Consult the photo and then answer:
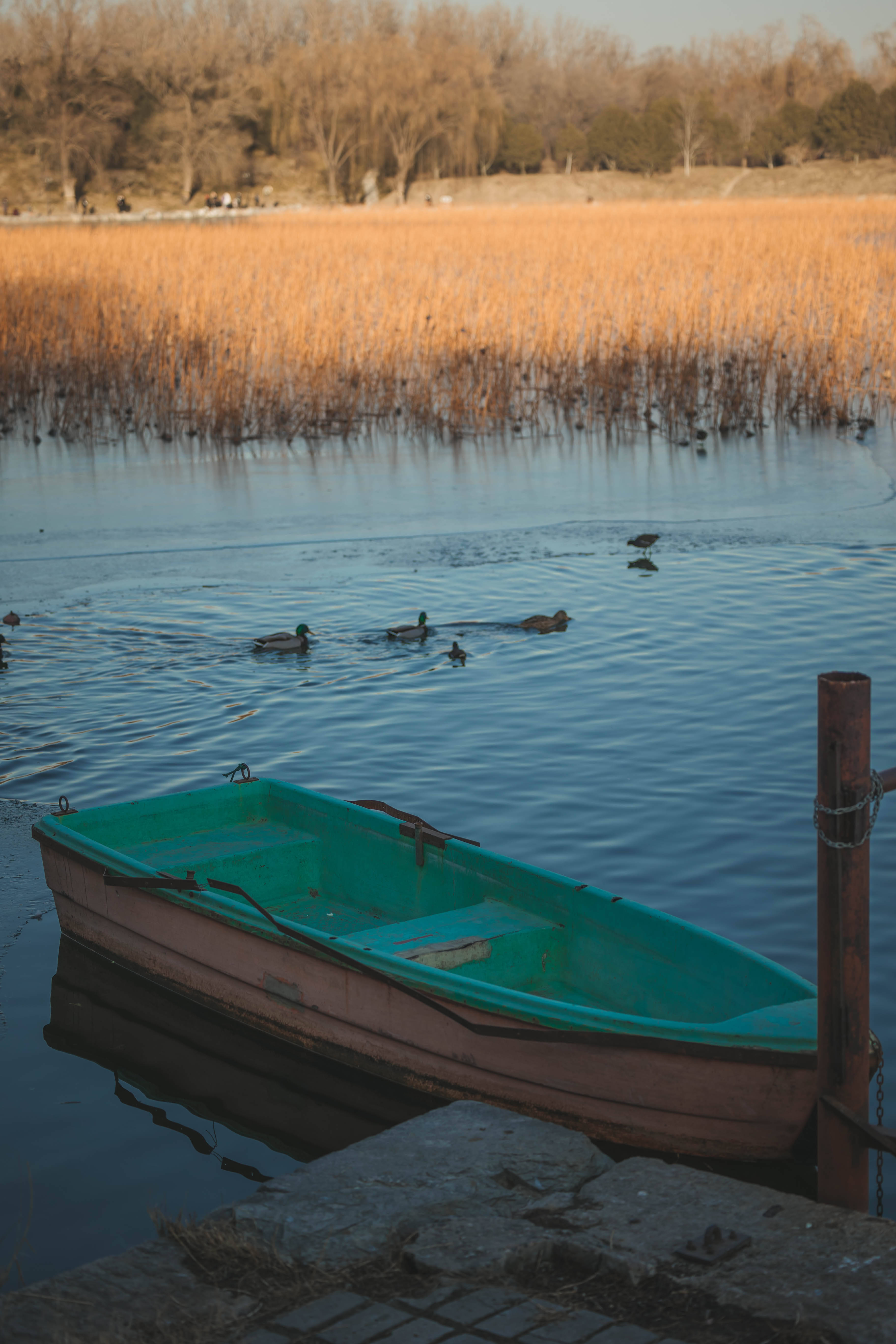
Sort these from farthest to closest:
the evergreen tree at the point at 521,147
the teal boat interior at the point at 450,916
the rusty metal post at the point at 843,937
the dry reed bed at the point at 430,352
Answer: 1. the evergreen tree at the point at 521,147
2. the dry reed bed at the point at 430,352
3. the teal boat interior at the point at 450,916
4. the rusty metal post at the point at 843,937

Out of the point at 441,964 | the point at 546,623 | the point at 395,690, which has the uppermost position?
the point at 546,623

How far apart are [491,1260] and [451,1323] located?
23 cm

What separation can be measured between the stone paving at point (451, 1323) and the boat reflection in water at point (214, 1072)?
46.2 inches

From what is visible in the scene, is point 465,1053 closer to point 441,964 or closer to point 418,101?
point 441,964

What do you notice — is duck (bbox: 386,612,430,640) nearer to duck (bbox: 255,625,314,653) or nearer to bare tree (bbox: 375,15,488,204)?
duck (bbox: 255,625,314,653)

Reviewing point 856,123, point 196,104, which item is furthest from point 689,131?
point 196,104

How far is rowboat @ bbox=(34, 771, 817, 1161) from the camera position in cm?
376

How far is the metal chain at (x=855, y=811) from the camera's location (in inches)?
124

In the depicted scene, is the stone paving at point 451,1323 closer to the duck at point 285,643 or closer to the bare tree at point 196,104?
the duck at point 285,643

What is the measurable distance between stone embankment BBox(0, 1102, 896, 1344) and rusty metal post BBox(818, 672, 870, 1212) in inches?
6.3

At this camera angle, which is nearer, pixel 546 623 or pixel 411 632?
pixel 411 632

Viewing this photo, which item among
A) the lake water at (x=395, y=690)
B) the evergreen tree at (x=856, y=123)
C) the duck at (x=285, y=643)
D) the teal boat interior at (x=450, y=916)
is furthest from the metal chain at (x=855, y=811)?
the evergreen tree at (x=856, y=123)

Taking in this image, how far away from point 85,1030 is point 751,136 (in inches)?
3194

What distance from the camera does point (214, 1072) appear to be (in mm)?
4738
